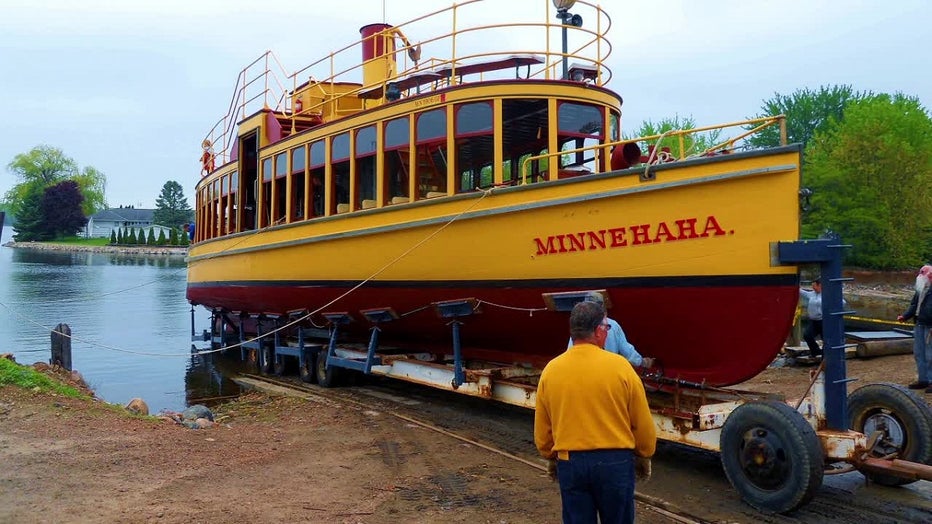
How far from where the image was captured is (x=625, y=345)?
518 centimetres

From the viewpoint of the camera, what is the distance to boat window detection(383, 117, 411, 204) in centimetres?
842

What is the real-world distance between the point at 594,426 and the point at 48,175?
370ft

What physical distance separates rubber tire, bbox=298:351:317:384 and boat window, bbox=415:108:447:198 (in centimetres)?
391

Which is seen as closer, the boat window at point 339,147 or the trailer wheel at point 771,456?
the trailer wheel at point 771,456

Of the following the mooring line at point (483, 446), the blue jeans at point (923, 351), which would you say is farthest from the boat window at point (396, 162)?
the blue jeans at point (923, 351)

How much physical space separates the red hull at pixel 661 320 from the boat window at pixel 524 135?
4.74 feet

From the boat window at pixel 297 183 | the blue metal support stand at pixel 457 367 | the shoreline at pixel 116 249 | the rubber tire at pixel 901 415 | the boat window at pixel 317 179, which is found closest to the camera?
the rubber tire at pixel 901 415

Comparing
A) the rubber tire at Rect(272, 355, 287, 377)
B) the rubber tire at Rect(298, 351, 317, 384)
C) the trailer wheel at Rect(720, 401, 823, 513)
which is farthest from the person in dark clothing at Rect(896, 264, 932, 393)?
the rubber tire at Rect(272, 355, 287, 377)

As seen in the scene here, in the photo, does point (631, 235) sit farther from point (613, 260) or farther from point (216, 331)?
point (216, 331)

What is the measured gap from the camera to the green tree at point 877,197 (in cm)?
3369

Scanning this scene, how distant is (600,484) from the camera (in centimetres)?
316

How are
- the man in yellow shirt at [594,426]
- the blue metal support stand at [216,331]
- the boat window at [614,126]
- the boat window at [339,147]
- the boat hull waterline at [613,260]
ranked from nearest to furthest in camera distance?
the man in yellow shirt at [594,426]
the boat hull waterline at [613,260]
the boat window at [614,126]
the boat window at [339,147]
the blue metal support stand at [216,331]

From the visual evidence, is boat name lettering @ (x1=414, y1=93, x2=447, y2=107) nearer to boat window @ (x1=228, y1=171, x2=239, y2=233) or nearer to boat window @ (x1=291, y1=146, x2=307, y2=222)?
boat window @ (x1=291, y1=146, x2=307, y2=222)

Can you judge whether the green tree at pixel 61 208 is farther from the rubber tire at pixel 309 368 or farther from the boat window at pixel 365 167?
the boat window at pixel 365 167
